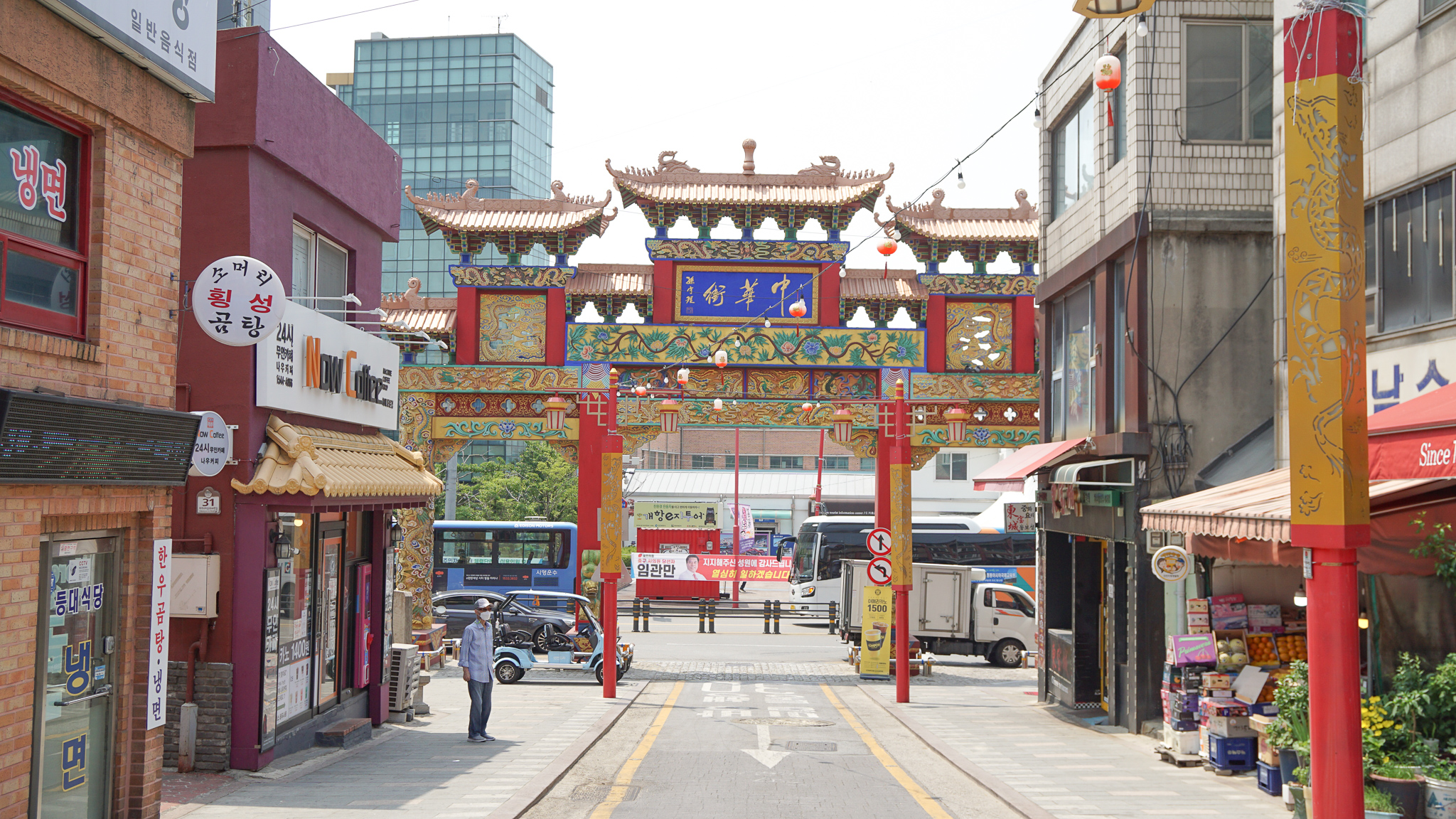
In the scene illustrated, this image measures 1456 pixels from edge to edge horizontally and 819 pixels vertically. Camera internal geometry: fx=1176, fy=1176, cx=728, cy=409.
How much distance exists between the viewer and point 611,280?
27.1 metres

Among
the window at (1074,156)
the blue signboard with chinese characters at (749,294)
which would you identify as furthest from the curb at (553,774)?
the window at (1074,156)

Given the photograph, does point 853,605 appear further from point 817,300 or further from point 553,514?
point 553,514

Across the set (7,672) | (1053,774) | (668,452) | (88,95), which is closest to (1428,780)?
(1053,774)

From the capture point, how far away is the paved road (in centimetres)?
1143

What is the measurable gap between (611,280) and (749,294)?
3.20 metres

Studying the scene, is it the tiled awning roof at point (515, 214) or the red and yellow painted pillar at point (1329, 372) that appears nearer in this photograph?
the red and yellow painted pillar at point (1329, 372)

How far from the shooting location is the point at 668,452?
7869 cm

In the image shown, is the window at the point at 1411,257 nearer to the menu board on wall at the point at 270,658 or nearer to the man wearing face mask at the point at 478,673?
the man wearing face mask at the point at 478,673

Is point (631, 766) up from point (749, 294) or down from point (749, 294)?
down

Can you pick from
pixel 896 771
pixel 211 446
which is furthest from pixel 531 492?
pixel 211 446

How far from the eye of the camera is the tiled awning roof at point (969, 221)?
88.9 ft

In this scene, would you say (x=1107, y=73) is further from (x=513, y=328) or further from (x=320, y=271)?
(x=513, y=328)

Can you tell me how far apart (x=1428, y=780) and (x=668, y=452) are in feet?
230

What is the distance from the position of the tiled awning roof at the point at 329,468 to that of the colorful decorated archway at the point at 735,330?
413 inches
